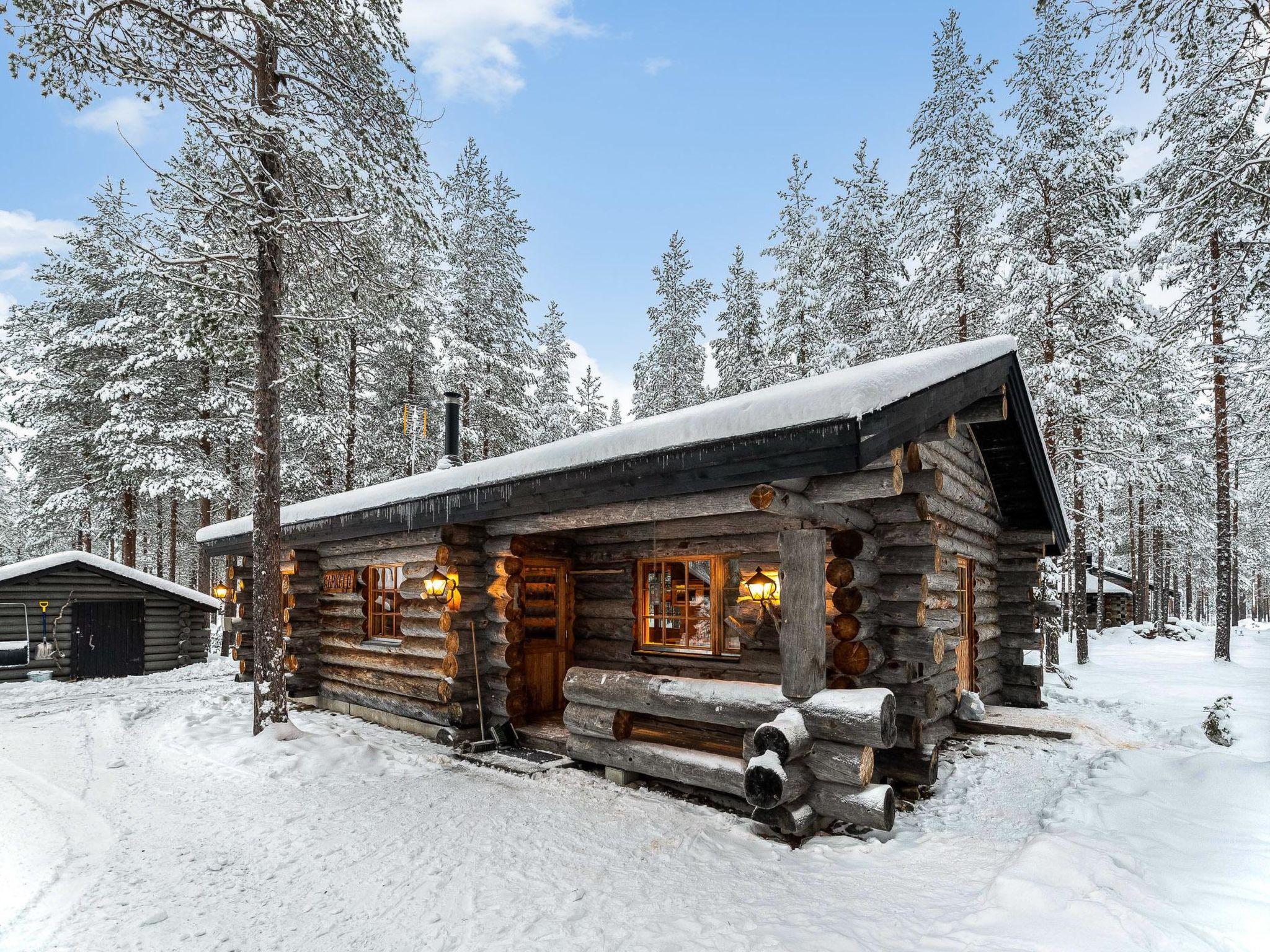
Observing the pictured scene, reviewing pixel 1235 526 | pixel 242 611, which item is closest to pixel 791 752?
pixel 242 611

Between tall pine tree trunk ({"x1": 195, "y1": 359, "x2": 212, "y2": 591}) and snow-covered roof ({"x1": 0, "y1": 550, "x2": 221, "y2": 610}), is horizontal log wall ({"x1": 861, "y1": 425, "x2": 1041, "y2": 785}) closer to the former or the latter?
snow-covered roof ({"x1": 0, "y1": 550, "x2": 221, "y2": 610})

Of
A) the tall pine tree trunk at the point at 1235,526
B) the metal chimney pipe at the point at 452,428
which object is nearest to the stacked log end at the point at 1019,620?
the metal chimney pipe at the point at 452,428

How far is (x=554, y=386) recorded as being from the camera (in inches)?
1139

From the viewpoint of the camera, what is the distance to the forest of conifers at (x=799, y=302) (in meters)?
8.91

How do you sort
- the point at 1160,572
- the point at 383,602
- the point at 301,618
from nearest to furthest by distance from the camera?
the point at 383,602
the point at 301,618
the point at 1160,572

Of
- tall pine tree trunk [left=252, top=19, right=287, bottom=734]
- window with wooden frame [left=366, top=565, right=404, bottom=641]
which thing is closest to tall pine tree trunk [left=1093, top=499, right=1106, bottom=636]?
window with wooden frame [left=366, top=565, right=404, bottom=641]

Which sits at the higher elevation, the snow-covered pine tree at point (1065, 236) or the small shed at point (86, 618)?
the snow-covered pine tree at point (1065, 236)

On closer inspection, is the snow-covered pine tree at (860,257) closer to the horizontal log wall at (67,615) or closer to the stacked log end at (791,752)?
the stacked log end at (791,752)

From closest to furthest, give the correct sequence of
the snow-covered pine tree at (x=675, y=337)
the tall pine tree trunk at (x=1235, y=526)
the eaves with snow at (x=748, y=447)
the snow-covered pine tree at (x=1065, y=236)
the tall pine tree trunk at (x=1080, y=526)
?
the eaves with snow at (x=748, y=447)
the snow-covered pine tree at (x=1065, y=236)
the tall pine tree trunk at (x=1080, y=526)
the tall pine tree trunk at (x=1235, y=526)
the snow-covered pine tree at (x=675, y=337)

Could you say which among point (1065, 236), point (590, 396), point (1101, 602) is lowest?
point (1101, 602)

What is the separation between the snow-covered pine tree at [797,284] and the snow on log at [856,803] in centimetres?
1487

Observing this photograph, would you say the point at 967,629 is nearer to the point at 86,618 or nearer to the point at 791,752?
the point at 791,752

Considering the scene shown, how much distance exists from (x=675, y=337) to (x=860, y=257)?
30.1 feet

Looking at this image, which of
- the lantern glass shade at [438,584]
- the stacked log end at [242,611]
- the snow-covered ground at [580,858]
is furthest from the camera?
the stacked log end at [242,611]
